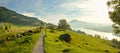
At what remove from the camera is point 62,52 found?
196 ft

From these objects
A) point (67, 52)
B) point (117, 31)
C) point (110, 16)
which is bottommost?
point (67, 52)

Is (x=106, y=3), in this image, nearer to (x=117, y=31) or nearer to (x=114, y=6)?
(x=114, y=6)

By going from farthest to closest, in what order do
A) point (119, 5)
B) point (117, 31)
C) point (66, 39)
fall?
point (66, 39) < point (117, 31) < point (119, 5)

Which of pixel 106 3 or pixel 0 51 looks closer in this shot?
pixel 106 3

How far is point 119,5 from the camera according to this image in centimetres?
5397

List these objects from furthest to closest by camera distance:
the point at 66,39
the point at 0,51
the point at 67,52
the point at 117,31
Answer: the point at 66,39
the point at 0,51
the point at 67,52
the point at 117,31

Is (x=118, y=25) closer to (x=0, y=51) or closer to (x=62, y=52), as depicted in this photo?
(x=62, y=52)

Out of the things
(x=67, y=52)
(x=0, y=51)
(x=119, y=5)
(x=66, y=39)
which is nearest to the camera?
(x=119, y=5)

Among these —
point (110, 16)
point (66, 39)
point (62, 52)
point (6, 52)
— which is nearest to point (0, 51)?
point (6, 52)

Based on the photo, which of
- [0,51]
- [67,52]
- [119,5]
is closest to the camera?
[119,5]

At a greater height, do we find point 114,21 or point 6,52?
point 114,21

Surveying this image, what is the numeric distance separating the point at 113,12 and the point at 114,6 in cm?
186

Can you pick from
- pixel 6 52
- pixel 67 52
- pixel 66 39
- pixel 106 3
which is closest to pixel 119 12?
pixel 106 3

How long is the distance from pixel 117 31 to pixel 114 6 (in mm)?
7230
